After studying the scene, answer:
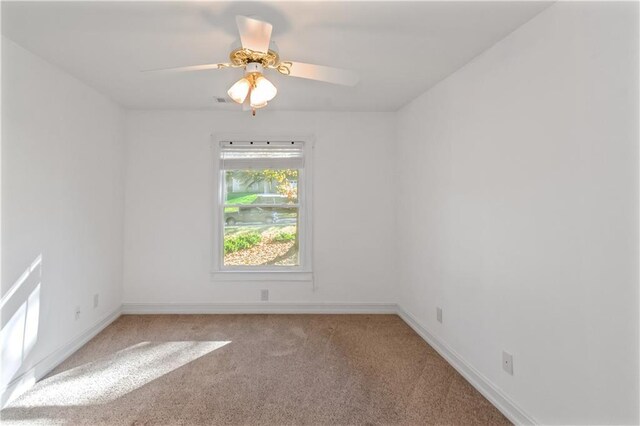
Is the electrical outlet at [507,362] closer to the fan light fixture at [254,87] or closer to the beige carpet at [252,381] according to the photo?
the beige carpet at [252,381]

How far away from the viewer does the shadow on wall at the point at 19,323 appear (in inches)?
84.4

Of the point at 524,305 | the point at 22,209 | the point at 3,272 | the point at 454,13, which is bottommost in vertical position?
the point at 524,305

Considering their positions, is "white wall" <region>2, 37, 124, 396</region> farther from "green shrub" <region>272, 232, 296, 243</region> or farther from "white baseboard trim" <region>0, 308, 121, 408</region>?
"green shrub" <region>272, 232, 296, 243</region>

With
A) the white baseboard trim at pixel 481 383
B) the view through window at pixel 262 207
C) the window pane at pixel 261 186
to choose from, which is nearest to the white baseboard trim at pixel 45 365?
the view through window at pixel 262 207

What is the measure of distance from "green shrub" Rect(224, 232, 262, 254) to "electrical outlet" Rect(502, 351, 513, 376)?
278cm

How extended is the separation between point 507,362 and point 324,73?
2.09 meters

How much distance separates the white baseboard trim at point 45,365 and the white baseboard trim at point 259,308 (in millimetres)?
494

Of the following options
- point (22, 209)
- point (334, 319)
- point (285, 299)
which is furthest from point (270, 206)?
point (22, 209)

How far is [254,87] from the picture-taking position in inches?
71.9

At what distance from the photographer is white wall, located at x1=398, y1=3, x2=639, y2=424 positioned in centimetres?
140

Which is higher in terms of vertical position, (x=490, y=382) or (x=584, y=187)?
(x=584, y=187)

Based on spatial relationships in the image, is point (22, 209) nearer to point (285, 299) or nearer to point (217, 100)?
point (217, 100)

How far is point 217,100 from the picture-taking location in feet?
11.3

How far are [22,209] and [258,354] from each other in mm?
2040
